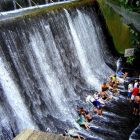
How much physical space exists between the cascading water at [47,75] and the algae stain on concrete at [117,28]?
247cm

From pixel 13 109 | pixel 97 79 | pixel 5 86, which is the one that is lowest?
pixel 97 79

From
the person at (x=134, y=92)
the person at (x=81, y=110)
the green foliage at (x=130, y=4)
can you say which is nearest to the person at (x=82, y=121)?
the person at (x=81, y=110)

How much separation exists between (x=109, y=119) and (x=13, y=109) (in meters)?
3.52

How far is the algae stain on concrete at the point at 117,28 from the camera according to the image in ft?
52.7

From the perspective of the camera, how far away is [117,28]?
643 inches

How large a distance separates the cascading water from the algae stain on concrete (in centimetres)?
247

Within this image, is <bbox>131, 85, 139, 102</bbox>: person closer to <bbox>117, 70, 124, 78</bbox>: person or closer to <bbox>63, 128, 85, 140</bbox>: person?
<bbox>117, 70, 124, 78</bbox>: person

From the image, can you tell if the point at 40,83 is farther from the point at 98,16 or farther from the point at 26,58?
the point at 98,16

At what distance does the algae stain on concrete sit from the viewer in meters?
16.1

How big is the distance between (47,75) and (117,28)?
6786 mm

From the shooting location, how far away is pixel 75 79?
12602 millimetres

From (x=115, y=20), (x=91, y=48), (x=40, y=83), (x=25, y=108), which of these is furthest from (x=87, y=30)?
(x=25, y=108)

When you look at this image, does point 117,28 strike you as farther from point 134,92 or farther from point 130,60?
point 134,92

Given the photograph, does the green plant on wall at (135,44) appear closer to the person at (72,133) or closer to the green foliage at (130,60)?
the green foliage at (130,60)
